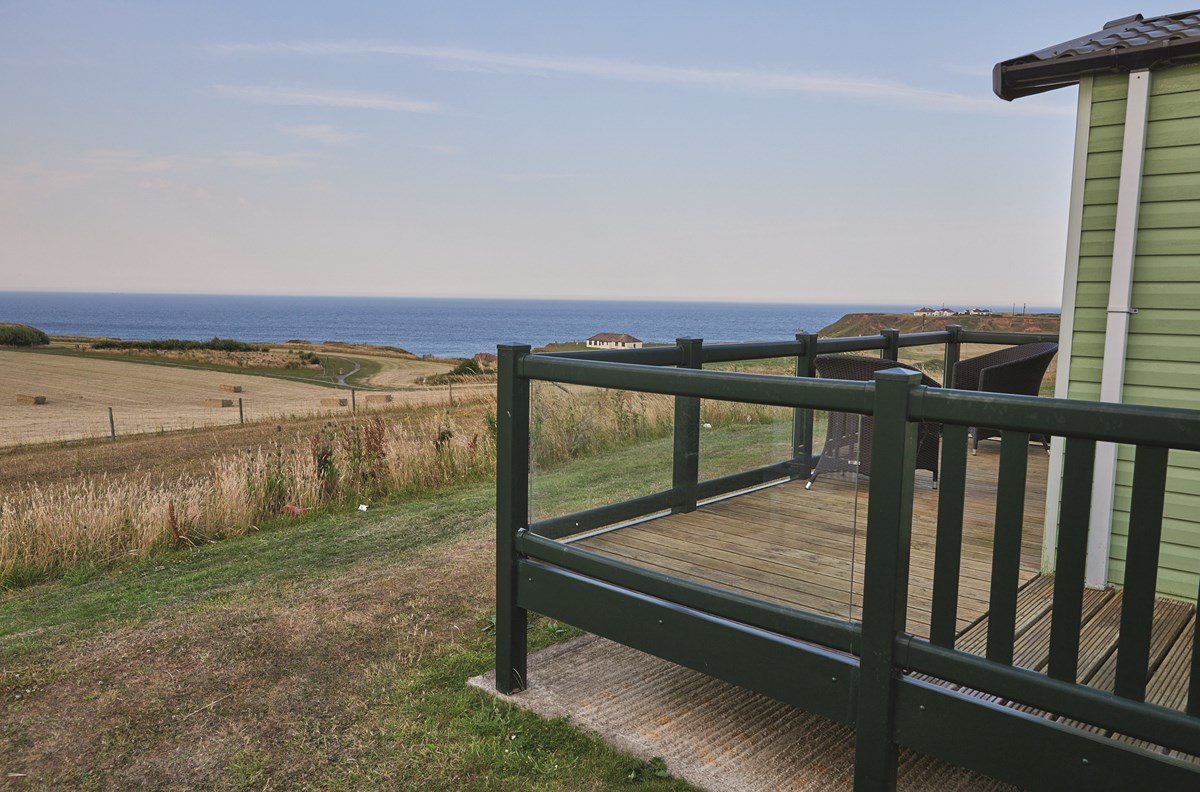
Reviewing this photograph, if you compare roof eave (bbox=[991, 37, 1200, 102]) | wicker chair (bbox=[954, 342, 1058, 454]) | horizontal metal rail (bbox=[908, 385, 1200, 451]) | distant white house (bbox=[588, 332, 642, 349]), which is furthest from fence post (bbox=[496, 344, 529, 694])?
wicker chair (bbox=[954, 342, 1058, 454])

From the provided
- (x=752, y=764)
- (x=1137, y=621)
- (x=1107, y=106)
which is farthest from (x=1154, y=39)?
(x=752, y=764)

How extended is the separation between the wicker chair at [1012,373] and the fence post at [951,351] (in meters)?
0.16

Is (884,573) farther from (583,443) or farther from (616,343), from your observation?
(616,343)

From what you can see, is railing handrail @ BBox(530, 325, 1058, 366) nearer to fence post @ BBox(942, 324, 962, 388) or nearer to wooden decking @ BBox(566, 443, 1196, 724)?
fence post @ BBox(942, 324, 962, 388)

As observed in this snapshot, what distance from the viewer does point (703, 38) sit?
72.4 m

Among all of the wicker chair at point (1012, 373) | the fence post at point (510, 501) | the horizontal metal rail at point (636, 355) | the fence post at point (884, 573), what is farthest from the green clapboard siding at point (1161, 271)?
the fence post at point (510, 501)

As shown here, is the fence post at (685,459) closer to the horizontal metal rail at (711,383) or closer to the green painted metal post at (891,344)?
the horizontal metal rail at (711,383)

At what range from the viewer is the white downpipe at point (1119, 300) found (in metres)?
Result: 3.53

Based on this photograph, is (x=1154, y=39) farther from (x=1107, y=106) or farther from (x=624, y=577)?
(x=624, y=577)

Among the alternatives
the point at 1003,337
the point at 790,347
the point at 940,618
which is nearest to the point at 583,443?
the point at 940,618

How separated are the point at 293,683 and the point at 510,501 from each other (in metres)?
1.35

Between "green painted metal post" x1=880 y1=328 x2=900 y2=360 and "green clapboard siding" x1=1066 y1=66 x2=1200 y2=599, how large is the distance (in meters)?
2.35

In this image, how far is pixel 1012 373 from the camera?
5.64 meters

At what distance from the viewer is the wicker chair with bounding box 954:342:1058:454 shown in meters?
5.47
